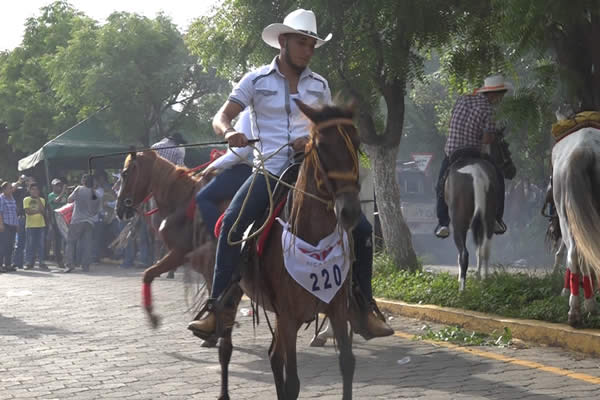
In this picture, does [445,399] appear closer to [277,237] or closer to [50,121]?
[277,237]

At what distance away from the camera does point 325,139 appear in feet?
18.2

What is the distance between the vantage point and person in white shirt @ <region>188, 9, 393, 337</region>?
6406 mm

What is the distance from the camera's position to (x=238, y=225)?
20.8 ft

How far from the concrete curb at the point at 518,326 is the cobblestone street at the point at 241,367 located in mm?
143

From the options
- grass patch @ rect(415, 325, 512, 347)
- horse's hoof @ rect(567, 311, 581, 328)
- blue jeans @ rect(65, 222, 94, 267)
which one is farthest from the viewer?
blue jeans @ rect(65, 222, 94, 267)

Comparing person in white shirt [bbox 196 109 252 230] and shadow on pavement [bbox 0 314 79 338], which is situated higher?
person in white shirt [bbox 196 109 252 230]

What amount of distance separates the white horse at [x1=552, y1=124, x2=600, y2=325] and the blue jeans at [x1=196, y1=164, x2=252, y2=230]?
Answer: 2877 millimetres

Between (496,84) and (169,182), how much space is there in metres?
4.13

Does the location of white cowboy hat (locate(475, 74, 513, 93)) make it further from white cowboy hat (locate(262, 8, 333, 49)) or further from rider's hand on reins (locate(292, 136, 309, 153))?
rider's hand on reins (locate(292, 136, 309, 153))

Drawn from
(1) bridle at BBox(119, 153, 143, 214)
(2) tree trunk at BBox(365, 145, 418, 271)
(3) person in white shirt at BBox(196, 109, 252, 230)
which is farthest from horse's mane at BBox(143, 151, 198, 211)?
(2) tree trunk at BBox(365, 145, 418, 271)

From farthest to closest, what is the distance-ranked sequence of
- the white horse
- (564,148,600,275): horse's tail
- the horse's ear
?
the white horse
(564,148,600,275): horse's tail
the horse's ear

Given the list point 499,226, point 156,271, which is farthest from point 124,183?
point 499,226

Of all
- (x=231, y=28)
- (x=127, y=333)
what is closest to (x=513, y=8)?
(x=127, y=333)

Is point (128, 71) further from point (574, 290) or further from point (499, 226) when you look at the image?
point (574, 290)
